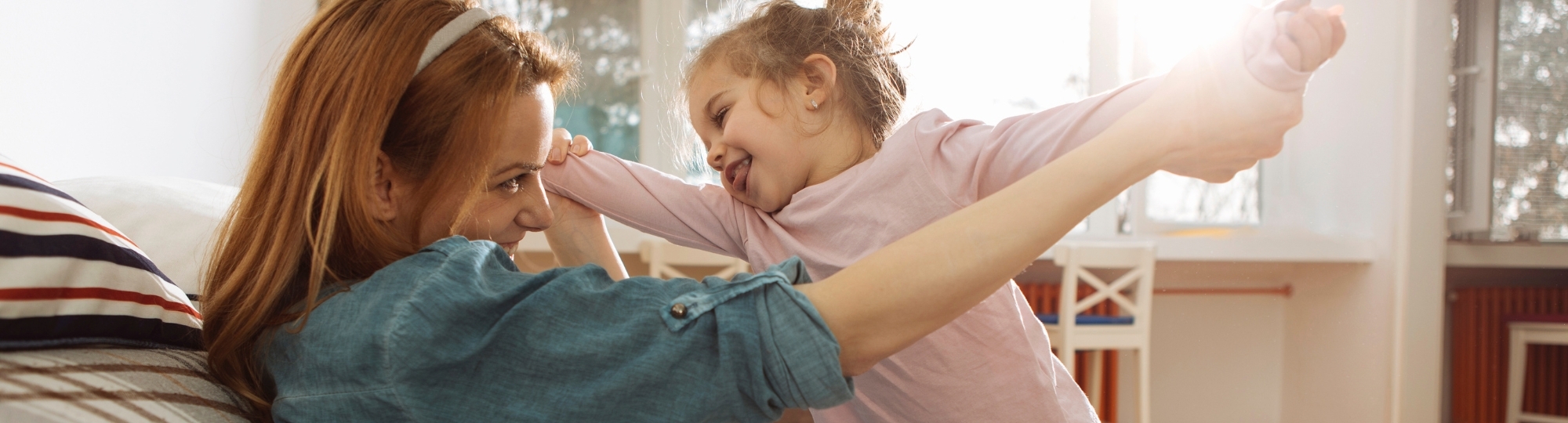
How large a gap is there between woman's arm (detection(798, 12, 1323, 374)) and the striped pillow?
0.38 meters

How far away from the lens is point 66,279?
45 centimetres

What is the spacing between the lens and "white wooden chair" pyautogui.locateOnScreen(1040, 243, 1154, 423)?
2.42m

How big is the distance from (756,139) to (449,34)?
0.34 meters

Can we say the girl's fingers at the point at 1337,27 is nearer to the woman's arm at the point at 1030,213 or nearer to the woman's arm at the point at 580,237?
the woman's arm at the point at 1030,213

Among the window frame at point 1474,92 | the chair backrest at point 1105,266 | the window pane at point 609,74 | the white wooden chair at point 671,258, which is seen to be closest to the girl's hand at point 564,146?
the white wooden chair at point 671,258

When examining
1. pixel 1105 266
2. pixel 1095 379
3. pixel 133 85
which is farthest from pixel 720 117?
pixel 1095 379

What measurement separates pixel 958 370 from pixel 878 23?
0.40 m

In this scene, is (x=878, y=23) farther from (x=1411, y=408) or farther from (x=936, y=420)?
(x=1411, y=408)

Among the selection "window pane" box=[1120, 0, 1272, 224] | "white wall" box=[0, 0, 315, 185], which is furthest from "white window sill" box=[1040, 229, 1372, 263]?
"white wall" box=[0, 0, 315, 185]

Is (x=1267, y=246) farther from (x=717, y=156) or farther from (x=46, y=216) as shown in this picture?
(x=46, y=216)

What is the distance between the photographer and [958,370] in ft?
2.47

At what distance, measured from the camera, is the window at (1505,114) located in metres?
1.92

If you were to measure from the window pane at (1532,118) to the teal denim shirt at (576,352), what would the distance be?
6.93 ft

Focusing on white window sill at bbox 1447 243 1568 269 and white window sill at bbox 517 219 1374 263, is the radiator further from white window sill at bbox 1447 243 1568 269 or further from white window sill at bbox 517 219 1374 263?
white window sill at bbox 517 219 1374 263
